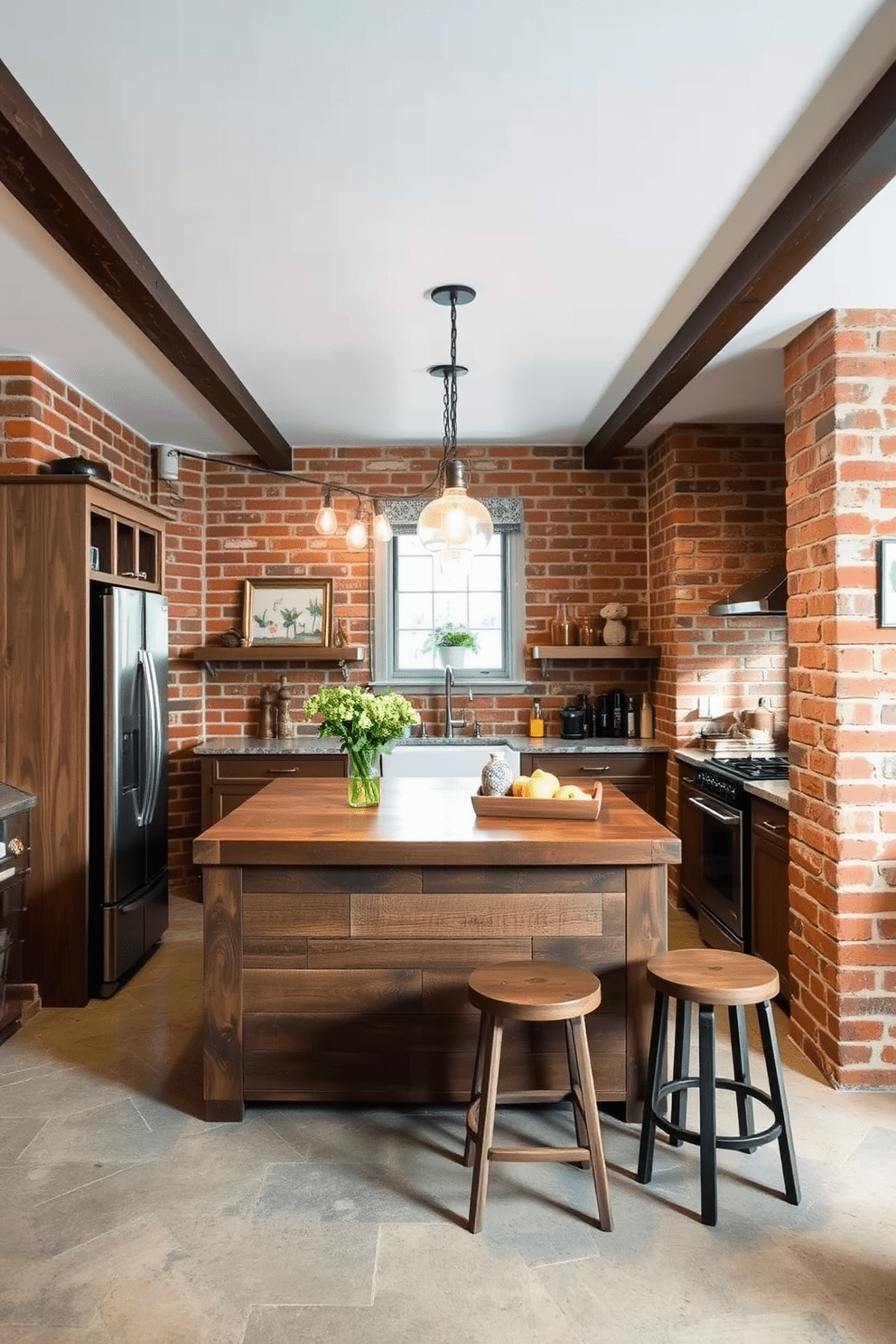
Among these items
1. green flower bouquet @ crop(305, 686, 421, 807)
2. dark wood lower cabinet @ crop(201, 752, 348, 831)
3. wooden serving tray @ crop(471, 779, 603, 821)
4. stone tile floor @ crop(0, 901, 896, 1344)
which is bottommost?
stone tile floor @ crop(0, 901, 896, 1344)

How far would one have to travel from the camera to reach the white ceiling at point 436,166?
6.10ft

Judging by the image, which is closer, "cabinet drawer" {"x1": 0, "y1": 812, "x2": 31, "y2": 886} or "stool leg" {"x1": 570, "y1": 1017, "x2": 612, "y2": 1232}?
"stool leg" {"x1": 570, "y1": 1017, "x2": 612, "y2": 1232}

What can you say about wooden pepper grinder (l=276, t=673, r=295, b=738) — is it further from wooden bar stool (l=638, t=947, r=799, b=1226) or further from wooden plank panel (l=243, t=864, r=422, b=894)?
wooden bar stool (l=638, t=947, r=799, b=1226)

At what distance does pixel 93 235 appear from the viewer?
98.8 inches

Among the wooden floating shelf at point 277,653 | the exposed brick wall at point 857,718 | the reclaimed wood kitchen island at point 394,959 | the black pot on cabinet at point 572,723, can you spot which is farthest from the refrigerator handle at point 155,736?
the exposed brick wall at point 857,718

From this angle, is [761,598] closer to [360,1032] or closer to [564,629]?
[564,629]

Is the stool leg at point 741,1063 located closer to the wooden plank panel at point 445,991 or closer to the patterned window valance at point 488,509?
the wooden plank panel at point 445,991

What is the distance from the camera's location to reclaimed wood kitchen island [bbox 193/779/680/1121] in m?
2.76

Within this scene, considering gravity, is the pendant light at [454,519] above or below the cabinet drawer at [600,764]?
above

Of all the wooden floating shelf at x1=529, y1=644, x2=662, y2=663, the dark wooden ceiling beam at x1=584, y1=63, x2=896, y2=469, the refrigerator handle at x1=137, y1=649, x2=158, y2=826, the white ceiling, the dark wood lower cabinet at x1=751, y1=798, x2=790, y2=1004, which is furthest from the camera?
the wooden floating shelf at x1=529, y1=644, x2=662, y2=663

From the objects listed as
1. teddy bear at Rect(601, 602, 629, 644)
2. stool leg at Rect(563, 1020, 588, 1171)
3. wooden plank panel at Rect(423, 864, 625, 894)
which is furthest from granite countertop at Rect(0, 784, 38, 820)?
teddy bear at Rect(601, 602, 629, 644)

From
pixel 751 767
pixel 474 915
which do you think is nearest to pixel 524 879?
pixel 474 915

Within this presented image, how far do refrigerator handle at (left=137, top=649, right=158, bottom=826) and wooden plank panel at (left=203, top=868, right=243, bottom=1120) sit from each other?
1.49 m

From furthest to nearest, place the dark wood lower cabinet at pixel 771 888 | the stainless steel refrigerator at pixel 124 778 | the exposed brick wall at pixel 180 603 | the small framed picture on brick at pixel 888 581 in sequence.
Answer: the exposed brick wall at pixel 180 603 → the stainless steel refrigerator at pixel 124 778 → the dark wood lower cabinet at pixel 771 888 → the small framed picture on brick at pixel 888 581
